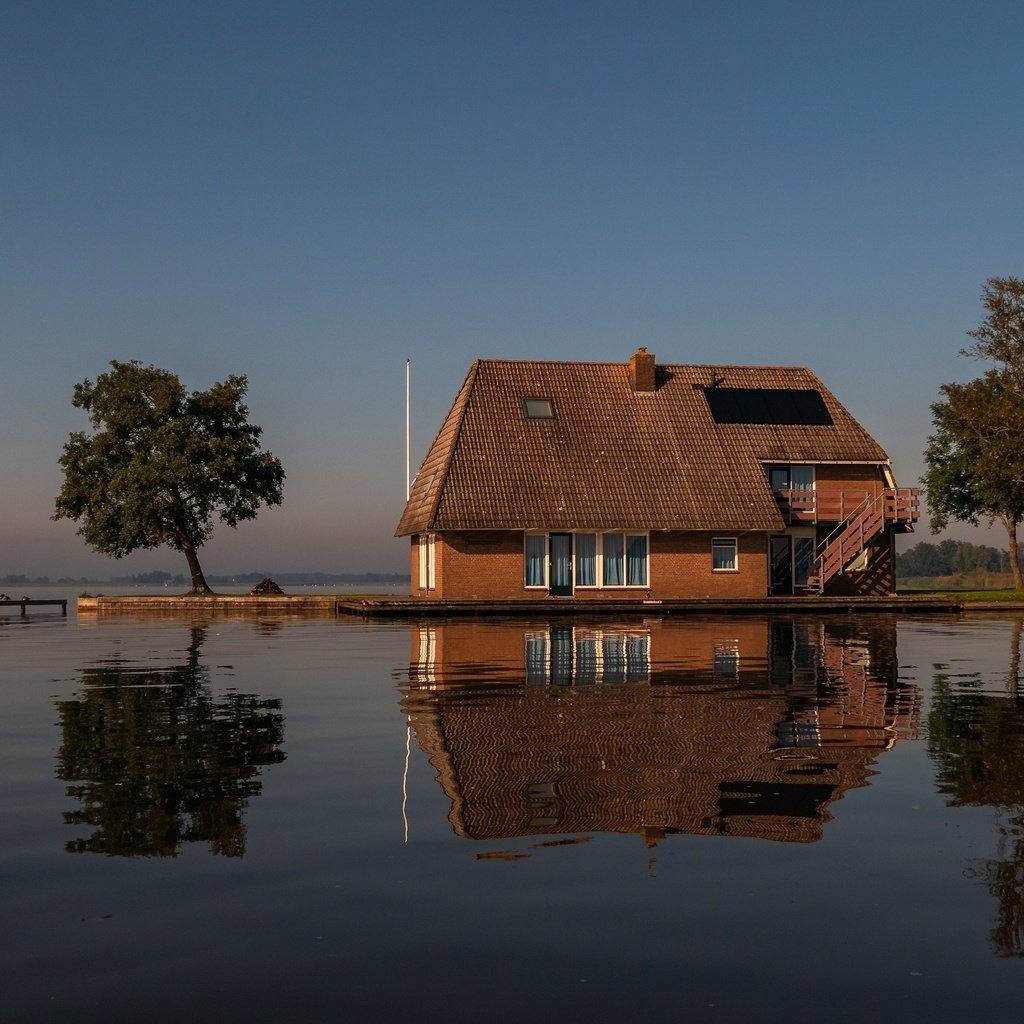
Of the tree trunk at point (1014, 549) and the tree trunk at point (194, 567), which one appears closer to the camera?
the tree trunk at point (194, 567)

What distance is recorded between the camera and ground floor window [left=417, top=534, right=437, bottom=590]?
48487mm

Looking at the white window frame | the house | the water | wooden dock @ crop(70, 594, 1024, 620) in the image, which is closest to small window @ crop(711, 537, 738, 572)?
the house

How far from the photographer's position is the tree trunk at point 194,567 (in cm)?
5597

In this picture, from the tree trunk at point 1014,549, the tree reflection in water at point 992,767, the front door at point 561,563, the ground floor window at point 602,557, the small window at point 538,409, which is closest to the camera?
the tree reflection in water at point 992,767

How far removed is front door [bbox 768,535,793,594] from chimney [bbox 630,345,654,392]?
814 cm

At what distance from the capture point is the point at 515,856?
720 centimetres

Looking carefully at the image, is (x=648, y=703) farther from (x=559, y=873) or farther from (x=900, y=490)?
(x=900, y=490)

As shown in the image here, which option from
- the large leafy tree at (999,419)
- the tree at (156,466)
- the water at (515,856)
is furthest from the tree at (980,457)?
the water at (515,856)

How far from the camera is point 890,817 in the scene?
27.6 ft

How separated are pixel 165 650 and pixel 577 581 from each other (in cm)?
2197

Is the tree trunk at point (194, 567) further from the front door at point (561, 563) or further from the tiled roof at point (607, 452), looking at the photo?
the front door at point (561, 563)

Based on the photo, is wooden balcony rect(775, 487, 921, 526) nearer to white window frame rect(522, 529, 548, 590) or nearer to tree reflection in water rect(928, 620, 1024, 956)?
white window frame rect(522, 529, 548, 590)

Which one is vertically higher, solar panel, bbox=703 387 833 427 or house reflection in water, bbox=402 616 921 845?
solar panel, bbox=703 387 833 427

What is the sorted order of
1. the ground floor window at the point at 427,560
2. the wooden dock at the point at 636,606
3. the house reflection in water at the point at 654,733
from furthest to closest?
the ground floor window at the point at 427,560 → the wooden dock at the point at 636,606 → the house reflection in water at the point at 654,733
